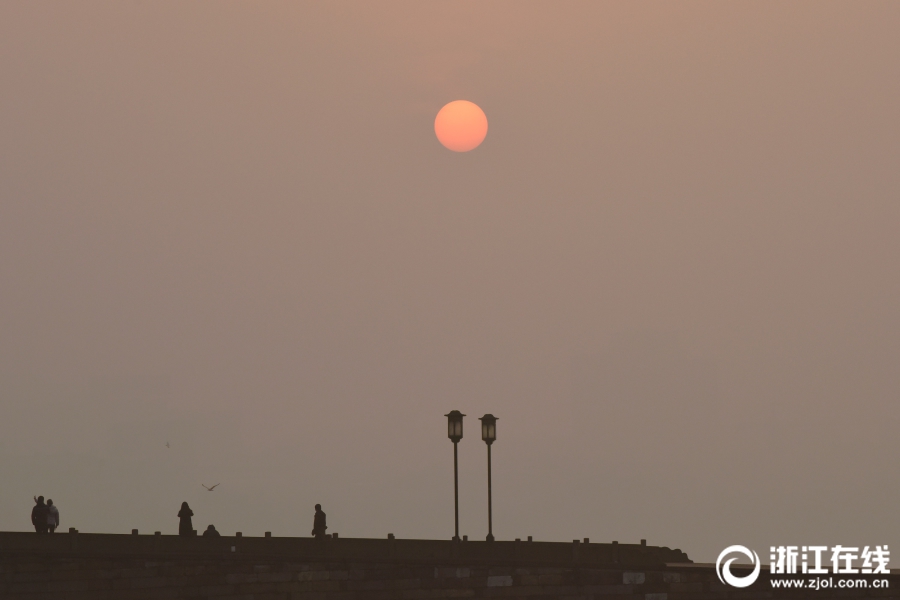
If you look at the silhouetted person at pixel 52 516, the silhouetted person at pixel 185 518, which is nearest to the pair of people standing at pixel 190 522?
the silhouetted person at pixel 185 518

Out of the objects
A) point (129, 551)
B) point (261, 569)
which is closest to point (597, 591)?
point (261, 569)

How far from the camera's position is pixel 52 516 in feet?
111

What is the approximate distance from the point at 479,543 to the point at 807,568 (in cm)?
854

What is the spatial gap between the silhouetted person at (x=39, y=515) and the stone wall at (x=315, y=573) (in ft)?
19.1

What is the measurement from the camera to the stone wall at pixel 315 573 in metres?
27.3

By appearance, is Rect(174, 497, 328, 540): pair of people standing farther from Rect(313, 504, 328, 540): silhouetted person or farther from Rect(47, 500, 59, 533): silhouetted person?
Rect(47, 500, 59, 533): silhouetted person

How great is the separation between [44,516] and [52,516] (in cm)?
24

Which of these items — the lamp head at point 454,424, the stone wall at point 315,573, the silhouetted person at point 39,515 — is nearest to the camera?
the stone wall at point 315,573

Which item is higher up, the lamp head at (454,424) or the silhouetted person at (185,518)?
the lamp head at (454,424)

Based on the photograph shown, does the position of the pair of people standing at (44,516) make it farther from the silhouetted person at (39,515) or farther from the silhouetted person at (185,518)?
the silhouetted person at (185,518)

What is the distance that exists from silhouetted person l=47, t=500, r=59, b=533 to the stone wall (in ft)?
19.3

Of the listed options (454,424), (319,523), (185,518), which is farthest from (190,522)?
(454,424)

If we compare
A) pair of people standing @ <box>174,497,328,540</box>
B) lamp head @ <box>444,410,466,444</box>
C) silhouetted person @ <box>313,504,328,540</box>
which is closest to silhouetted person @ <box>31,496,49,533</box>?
pair of people standing @ <box>174,497,328,540</box>

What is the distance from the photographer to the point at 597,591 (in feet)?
103
